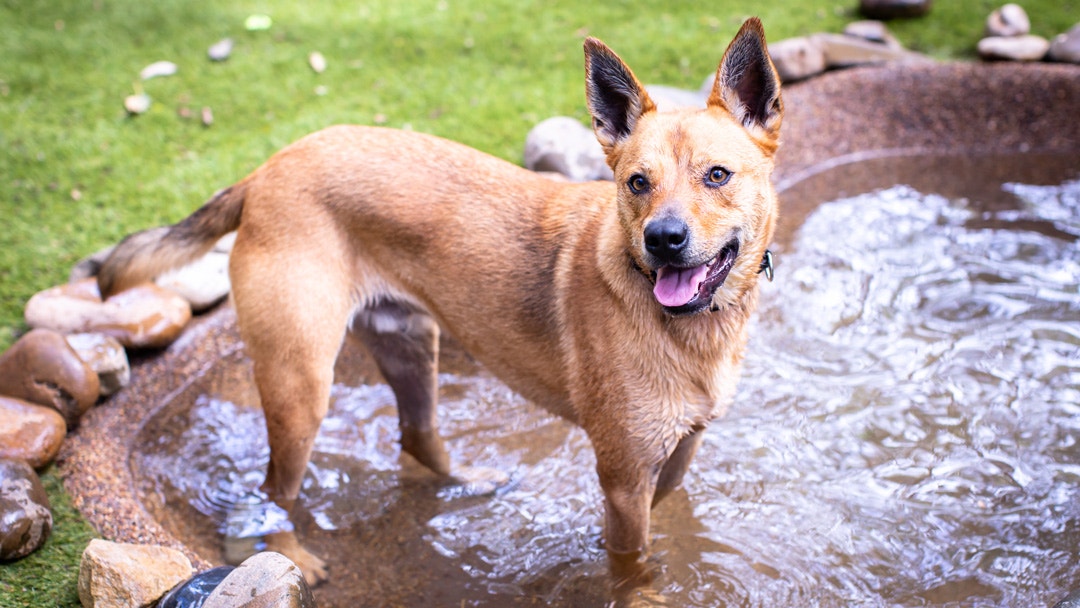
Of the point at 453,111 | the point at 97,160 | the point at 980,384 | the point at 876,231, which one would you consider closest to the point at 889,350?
the point at 980,384

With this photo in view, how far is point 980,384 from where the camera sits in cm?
459

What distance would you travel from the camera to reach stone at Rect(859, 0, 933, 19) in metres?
7.76

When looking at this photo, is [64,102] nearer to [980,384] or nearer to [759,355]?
[759,355]

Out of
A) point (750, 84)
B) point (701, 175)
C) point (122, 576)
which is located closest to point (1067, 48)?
point (750, 84)

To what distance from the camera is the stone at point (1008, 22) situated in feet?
24.0

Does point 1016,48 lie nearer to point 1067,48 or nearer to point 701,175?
point 1067,48

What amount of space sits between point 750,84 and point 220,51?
5.97 meters

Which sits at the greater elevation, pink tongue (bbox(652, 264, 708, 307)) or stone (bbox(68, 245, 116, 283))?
pink tongue (bbox(652, 264, 708, 307))

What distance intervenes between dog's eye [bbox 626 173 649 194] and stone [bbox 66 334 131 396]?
9.82 ft

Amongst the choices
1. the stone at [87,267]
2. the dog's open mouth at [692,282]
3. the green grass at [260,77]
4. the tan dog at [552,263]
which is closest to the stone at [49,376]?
the tan dog at [552,263]

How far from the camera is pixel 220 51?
7.43 metres

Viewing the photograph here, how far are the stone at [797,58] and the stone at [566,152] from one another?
2045 millimetres

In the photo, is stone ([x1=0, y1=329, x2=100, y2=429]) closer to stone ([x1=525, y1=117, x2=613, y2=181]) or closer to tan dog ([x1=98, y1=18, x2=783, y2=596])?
tan dog ([x1=98, y1=18, x2=783, y2=596])

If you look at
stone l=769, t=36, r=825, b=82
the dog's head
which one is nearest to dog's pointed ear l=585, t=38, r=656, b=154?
the dog's head
